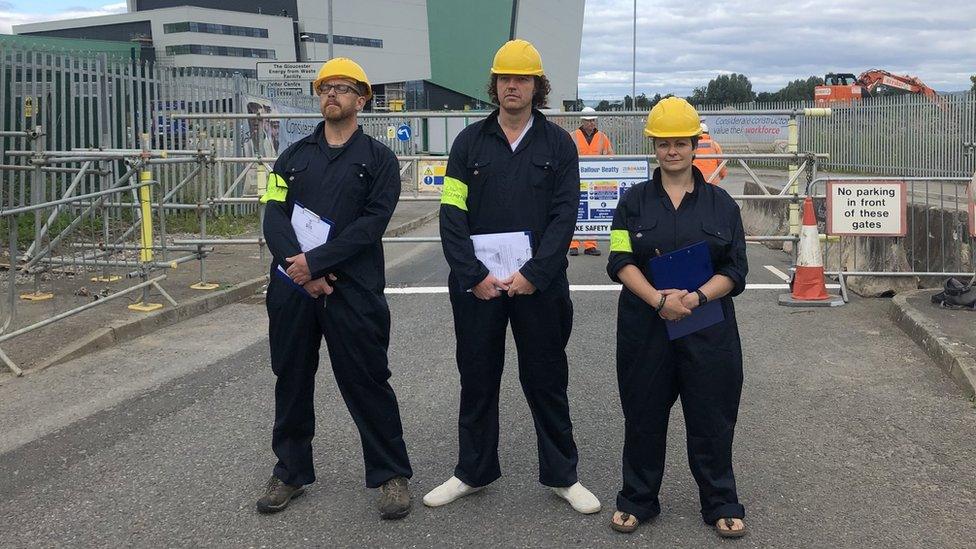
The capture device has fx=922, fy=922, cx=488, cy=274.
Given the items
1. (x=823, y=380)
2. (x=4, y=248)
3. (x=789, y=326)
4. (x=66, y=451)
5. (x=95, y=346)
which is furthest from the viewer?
(x=4, y=248)

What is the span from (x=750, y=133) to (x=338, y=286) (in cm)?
1281

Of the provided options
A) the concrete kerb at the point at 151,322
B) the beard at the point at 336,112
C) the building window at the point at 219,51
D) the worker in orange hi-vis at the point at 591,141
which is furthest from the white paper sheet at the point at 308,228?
the building window at the point at 219,51

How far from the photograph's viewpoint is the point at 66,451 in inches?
204

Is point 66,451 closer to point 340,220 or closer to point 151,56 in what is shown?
point 340,220

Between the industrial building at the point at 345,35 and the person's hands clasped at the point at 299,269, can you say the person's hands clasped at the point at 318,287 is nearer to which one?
the person's hands clasped at the point at 299,269

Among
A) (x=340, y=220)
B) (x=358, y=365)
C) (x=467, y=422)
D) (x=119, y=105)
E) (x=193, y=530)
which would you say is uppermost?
(x=119, y=105)

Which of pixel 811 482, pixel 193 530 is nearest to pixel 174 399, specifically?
pixel 193 530

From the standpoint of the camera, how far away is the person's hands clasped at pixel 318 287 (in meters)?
4.16

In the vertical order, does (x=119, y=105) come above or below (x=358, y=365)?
above

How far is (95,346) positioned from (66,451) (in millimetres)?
2612

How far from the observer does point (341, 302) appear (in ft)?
13.9

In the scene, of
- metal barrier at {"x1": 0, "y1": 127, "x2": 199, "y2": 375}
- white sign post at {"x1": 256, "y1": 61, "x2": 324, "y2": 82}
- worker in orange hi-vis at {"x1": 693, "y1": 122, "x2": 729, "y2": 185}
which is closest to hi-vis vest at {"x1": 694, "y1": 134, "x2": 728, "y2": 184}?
worker in orange hi-vis at {"x1": 693, "y1": 122, "x2": 729, "y2": 185}

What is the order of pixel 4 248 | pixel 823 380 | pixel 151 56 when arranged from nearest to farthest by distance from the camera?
pixel 823 380, pixel 4 248, pixel 151 56

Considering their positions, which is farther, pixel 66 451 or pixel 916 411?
pixel 916 411
